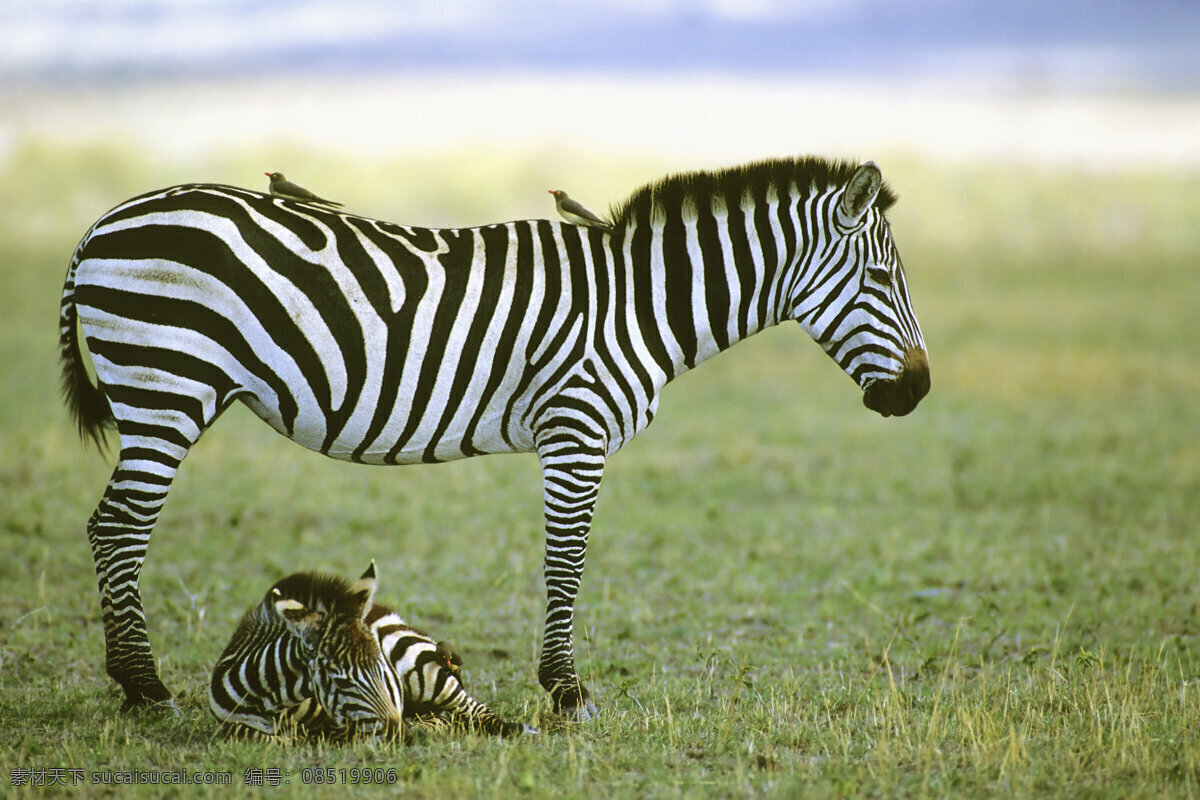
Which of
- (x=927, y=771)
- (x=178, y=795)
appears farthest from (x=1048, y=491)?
(x=178, y=795)

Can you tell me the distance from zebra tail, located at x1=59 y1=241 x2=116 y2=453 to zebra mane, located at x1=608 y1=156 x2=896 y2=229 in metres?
3.08

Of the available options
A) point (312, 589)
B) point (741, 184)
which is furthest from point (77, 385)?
point (741, 184)

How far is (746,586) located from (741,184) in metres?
4.25

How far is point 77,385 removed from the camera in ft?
21.6

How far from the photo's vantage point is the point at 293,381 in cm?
604

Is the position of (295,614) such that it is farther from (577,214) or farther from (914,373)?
(914,373)

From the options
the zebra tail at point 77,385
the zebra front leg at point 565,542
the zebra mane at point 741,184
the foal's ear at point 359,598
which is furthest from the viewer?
the zebra mane at point 741,184

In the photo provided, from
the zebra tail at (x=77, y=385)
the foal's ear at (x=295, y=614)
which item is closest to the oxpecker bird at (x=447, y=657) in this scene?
the foal's ear at (x=295, y=614)

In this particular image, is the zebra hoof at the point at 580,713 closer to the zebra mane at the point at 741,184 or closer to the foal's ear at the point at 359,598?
the foal's ear at the point at 359,598

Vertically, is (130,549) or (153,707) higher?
(130,549)

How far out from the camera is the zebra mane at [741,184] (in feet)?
21.3

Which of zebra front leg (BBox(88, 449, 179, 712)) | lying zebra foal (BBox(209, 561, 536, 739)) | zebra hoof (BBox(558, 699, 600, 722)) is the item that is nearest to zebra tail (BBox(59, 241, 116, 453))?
zebra front leg (BBox(88, 449, 179, 712))

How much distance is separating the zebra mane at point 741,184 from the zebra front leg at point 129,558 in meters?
2.89

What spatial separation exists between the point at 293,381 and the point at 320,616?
1244mm
